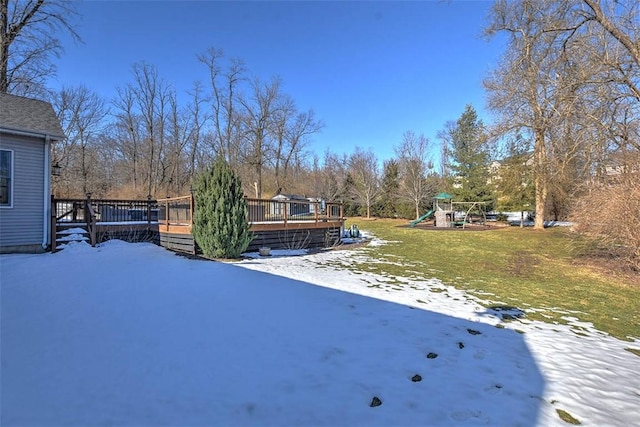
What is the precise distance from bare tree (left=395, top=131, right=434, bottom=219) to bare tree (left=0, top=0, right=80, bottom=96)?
2422cm

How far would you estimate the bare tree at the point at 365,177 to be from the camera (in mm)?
30641

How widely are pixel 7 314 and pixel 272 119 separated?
1185 inches

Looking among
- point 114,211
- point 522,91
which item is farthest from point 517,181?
point 114,211

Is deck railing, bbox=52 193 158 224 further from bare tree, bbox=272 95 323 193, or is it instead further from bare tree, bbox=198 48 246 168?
bare tree, bbox=272 95 323 193

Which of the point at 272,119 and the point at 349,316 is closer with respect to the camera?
the point at 349,316

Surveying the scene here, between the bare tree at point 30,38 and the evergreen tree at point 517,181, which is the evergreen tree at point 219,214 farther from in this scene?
the evergreen tree at point 517,181

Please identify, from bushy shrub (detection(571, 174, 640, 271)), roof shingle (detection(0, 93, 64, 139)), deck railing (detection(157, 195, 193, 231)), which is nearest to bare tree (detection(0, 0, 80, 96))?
roof shingle (detection(0, 93, 64, 139))

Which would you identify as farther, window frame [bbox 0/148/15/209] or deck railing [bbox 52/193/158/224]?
deck railing [bbox 52/193/158/224]

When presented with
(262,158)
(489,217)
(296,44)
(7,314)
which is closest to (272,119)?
(262,158)

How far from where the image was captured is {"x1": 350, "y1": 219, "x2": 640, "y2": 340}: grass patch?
521 centimetres

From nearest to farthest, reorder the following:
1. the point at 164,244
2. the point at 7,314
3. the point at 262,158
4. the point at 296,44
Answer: the point at 7,314
the point at 164,244
the point at 296,44
the point at 262,158

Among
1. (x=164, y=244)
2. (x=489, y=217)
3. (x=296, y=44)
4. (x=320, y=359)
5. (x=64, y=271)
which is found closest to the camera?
(x=320, y=359)

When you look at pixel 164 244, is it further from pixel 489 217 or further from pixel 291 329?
pixel 489 217

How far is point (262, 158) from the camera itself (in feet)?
103
